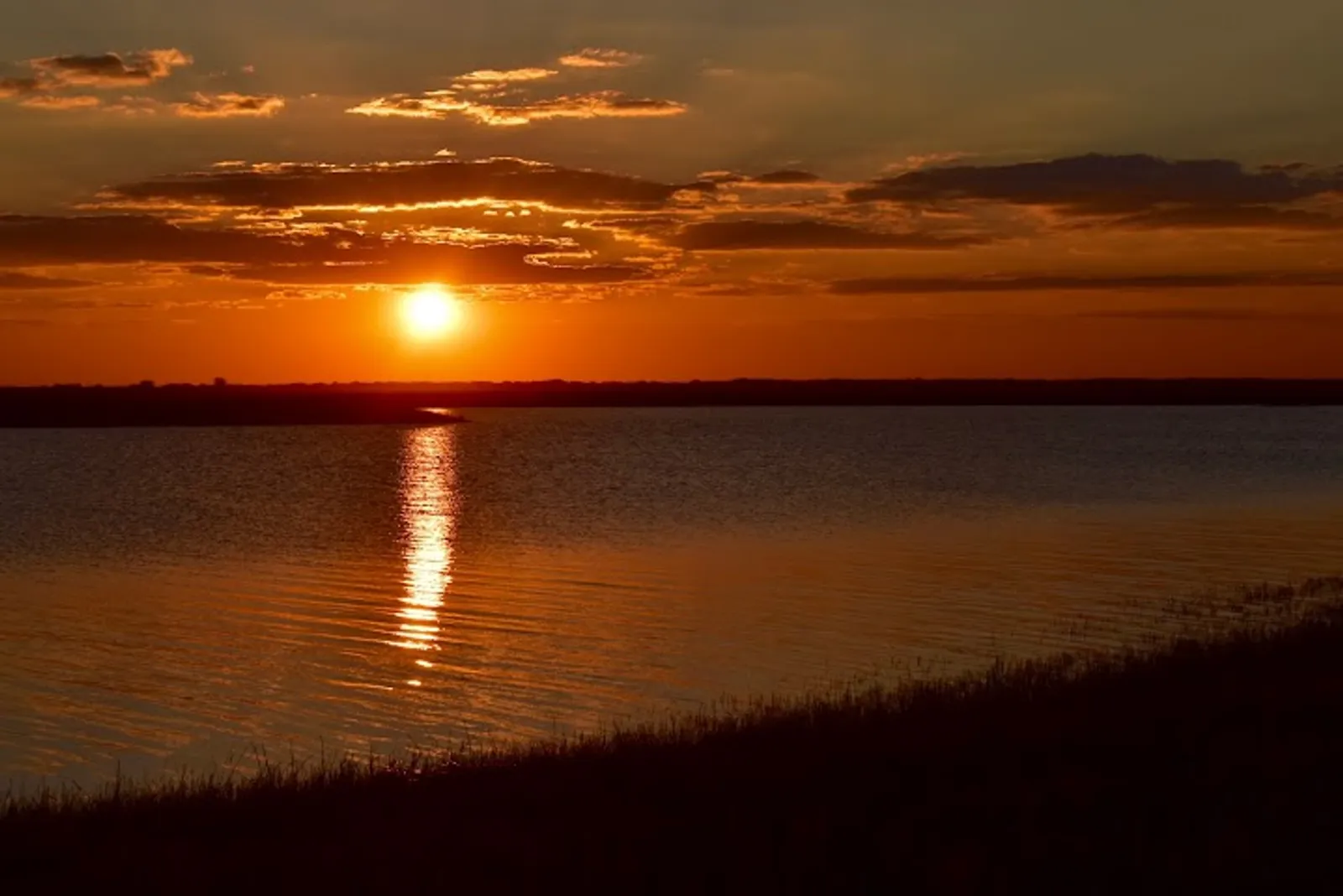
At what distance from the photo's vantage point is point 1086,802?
1270cm

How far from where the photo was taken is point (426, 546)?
163ft

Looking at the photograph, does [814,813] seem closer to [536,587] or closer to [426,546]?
[536,587]

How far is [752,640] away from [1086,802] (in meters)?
15.5

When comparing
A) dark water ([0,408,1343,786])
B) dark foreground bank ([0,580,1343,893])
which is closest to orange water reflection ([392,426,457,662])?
dark water ([0,408,1343,786])

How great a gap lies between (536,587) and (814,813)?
25.5m

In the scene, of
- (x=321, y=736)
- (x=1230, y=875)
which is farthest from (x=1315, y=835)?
(x=321, y=736)

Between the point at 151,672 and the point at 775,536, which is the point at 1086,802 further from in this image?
the point at 775,536

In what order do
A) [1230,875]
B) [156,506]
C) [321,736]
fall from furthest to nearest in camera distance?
[156,506] → [321,736] → [1230,875]

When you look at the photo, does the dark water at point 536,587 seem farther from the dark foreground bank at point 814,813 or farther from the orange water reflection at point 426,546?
the dark foreground bank at point 814,813

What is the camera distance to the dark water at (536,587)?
22.7 metres

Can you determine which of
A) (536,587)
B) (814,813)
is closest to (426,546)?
(536,587)

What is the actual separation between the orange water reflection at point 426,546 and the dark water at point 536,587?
20cm

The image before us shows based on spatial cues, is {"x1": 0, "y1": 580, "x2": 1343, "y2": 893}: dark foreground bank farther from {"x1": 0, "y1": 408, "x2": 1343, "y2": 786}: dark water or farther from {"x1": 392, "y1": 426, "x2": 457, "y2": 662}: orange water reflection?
{"x1": 392, "y1": 426, "x2": 457, "y2": 662}: orange water reflection

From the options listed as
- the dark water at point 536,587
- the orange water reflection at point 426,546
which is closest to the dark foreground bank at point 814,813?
the dark water at point 536,587
